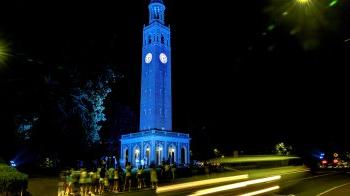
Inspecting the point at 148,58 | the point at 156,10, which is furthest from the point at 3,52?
the point at 156,10

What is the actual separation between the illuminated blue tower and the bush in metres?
48.9

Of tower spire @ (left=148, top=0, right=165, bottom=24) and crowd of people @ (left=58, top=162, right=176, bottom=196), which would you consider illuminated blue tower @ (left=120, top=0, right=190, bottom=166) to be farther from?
crowd of people @ (left=58, top=162, right=176, bottom=196)

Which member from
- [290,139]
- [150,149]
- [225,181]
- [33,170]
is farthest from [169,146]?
[225,181]

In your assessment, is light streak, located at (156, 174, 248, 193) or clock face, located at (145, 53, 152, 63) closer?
light streak, located at (156, 174, 248, 193)

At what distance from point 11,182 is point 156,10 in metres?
75.7

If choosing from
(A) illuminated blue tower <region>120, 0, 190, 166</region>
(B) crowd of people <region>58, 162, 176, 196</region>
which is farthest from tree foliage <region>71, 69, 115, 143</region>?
(A) illuminated blue tower <region>120, 0, 190, 166</region>

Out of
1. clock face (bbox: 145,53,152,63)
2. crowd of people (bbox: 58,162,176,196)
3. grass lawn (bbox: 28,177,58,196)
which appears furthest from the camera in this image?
clock face (bbox: 145,53,152,63)

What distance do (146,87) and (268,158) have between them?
165ft

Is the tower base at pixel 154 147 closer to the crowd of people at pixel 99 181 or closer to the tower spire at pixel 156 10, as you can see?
the tower spire at pixel 156 10

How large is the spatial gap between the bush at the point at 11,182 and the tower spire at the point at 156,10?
7276cm

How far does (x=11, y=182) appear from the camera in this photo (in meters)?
18.2

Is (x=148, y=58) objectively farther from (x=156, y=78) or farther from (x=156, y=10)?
(x=156, y=10)

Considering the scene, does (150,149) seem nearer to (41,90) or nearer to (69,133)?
(69,133)

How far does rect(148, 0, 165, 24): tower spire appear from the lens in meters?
89.0
